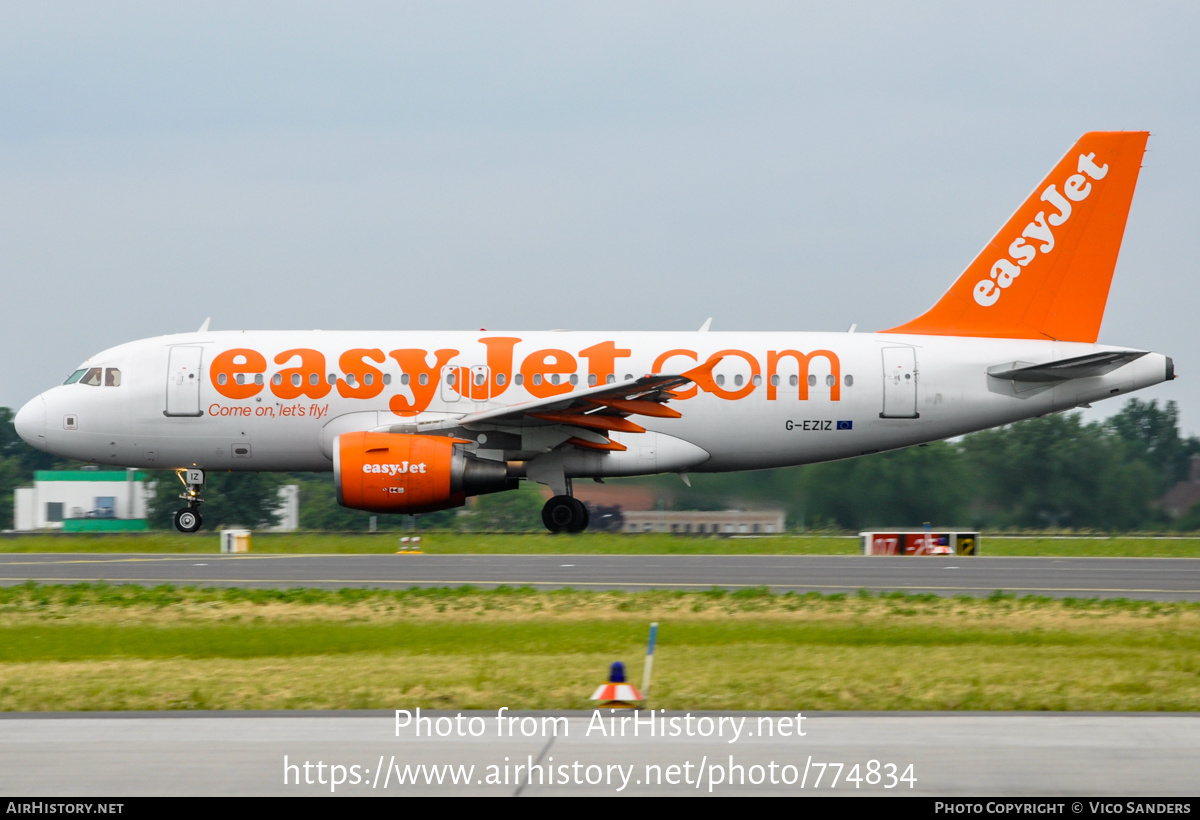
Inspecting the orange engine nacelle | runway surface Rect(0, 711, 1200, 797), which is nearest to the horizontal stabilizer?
the orange engine nacelle

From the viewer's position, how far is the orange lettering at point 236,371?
26.8 metres

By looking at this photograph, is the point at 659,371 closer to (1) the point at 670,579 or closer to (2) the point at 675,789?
(1) the point at 670,579

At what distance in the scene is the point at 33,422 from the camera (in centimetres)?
2752

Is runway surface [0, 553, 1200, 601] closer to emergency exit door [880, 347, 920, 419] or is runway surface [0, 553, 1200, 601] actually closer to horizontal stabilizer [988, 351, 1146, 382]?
emergency exit door [880, 347, 920, 419]

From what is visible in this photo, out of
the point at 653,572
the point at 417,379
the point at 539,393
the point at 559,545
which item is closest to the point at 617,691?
the point at 653,572

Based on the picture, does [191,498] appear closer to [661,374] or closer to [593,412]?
[593,412]

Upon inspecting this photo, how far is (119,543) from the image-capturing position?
25.5 m

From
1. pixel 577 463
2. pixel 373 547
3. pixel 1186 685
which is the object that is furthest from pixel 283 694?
pixel 577 463

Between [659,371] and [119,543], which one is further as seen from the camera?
[659,371]

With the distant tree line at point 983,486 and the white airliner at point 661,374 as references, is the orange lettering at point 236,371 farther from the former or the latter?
the distant tree line at point 983,486

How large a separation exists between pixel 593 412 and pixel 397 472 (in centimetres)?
400

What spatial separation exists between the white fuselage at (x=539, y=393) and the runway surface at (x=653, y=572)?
168 inches

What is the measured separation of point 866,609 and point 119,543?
15.9 meters

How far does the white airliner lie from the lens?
26.7m
